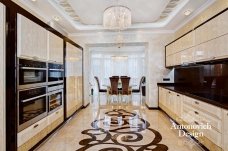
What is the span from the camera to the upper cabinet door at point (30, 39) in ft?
7.31

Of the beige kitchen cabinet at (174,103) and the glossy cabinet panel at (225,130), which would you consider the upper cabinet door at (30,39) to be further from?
the beige kitchen cabinet at (174,103)

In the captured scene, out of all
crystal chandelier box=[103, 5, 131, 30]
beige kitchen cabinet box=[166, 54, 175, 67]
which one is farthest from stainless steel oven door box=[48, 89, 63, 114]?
beige kitchen cabinet box=[166, 54, 175, 67]

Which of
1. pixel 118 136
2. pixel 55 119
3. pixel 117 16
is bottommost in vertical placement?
pixel 118 136

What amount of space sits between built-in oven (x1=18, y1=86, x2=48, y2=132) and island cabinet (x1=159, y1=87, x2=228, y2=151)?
96.8 inches

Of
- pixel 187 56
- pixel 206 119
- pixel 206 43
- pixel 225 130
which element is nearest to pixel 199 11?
pixel 187 56

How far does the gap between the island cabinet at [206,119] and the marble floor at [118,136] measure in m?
0.37

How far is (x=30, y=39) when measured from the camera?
2482 mm

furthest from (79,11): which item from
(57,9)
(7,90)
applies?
(7,90)

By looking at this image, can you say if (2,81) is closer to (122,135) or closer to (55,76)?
(55,76)

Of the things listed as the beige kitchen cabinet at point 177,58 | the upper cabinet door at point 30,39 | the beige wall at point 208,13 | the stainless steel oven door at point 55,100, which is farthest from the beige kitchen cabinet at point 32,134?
the beige wall at point 208,13

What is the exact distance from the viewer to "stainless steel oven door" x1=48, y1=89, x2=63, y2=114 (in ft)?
10.6

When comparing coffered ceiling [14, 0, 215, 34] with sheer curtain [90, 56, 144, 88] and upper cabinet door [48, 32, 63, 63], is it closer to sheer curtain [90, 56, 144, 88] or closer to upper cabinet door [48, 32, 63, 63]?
upper cabinet door [48, 32, 63, 63]

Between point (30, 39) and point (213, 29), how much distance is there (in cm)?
278

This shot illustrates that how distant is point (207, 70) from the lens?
3.56 metres
